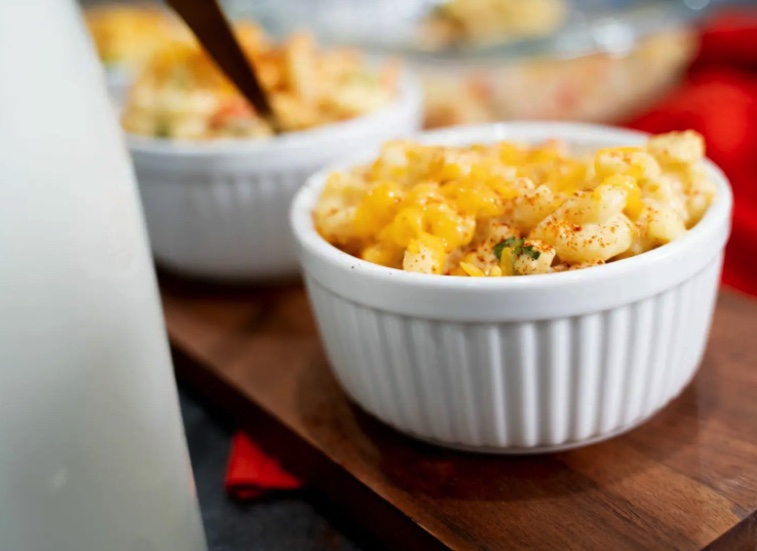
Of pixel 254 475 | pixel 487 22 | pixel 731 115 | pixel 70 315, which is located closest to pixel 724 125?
pixel 731 115

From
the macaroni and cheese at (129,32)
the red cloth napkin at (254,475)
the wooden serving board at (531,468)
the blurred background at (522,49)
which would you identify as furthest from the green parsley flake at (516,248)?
the macaroni and cheese at (129,32)

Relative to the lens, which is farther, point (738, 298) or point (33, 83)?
point (738, 298)

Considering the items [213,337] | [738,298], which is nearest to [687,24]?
[738,298]

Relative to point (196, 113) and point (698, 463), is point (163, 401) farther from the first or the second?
point (196, 113)

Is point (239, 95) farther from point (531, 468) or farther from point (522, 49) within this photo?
point (531, 468)

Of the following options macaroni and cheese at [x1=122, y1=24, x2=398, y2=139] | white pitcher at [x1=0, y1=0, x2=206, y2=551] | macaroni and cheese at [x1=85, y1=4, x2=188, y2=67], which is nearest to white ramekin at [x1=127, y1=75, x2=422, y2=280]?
macaroni and cheese at [x1=122, y1=24, x2=398, y2=139]

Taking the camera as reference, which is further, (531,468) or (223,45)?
(223,45)

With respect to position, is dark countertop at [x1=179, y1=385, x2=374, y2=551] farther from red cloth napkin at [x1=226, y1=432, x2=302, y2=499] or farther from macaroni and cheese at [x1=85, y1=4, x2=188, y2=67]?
macaroni and cheese at [x1=85, y1=4, x2=188, y2=67]
